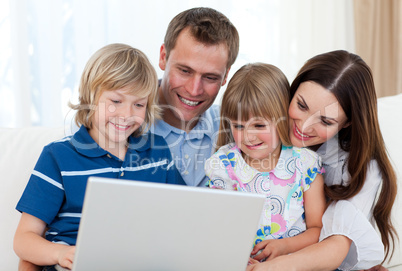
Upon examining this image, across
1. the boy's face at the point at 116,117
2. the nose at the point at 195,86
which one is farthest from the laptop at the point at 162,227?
the nose at the point at 195,86

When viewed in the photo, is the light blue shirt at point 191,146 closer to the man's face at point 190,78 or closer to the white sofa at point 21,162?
the man's face at point 190,78

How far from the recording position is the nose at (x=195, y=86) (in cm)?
172

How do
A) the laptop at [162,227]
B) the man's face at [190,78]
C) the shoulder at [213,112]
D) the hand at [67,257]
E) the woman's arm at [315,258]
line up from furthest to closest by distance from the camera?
the shoulder at [213,112] → the man's face at [190,78] → the woman's arm at [315,258] → the hand at [67,257] → the laptop at [162,227]

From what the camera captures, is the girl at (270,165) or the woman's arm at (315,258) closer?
the woman's arm at (315,258)

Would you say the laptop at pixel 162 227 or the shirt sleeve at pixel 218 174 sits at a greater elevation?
the laptop at pixel 162 227

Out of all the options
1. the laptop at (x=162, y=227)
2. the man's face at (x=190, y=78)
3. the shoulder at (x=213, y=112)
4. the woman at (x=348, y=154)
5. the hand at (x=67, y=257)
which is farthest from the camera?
the shoulder at (x=213, y=112)

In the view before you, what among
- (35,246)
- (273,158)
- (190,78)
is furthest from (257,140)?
(35,246)

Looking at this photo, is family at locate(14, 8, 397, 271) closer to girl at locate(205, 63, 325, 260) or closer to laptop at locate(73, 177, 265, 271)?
girl at locate(205, 63, 325, 260)

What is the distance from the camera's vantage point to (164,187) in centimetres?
93

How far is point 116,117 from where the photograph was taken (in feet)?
4.73

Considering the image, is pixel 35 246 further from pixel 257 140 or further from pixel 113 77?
pixel 257 140

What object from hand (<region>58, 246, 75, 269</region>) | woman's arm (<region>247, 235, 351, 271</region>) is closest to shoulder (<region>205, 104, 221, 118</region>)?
woman's arm (<region>247, 235, 351, 271</region>)

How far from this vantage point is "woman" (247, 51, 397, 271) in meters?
1.42

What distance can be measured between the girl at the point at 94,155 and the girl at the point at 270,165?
0.24 metres
